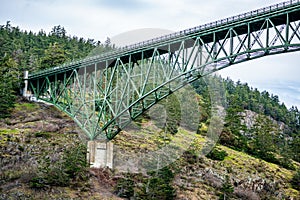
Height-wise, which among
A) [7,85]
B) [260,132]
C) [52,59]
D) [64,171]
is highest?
[52,59]

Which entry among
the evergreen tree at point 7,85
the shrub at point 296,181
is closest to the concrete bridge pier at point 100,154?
the evergreen tree at point 7,85

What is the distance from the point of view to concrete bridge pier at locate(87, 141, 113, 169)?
144 ft

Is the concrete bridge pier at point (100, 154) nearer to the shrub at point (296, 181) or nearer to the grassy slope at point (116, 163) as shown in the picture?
the grassy slope at point (116, 163)

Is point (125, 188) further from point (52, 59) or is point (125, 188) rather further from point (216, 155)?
point (52, 59)

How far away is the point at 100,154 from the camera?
4438 cm

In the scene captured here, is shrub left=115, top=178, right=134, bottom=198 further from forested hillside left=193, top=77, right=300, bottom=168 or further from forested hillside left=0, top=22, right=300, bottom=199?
forested hillside left=193, top=77, right=300, bottom=168

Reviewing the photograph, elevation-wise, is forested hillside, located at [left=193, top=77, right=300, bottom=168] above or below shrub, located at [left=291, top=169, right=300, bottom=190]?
above

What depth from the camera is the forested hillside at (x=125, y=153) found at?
38125mm

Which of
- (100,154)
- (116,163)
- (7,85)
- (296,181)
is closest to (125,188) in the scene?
(100,154)

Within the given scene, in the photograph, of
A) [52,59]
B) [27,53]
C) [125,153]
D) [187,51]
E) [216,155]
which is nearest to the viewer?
[187,51]

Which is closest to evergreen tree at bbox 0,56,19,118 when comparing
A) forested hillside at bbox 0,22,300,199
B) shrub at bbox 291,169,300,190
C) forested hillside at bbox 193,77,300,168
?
forested hillside at bbox 0,22,300,199

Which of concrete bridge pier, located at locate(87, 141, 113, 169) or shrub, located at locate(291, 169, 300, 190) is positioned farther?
shrub, located at locate(291, 169, 300, 190)

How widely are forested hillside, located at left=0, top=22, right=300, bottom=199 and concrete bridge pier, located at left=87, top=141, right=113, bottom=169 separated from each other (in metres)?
1.00

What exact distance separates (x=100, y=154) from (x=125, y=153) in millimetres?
6432
